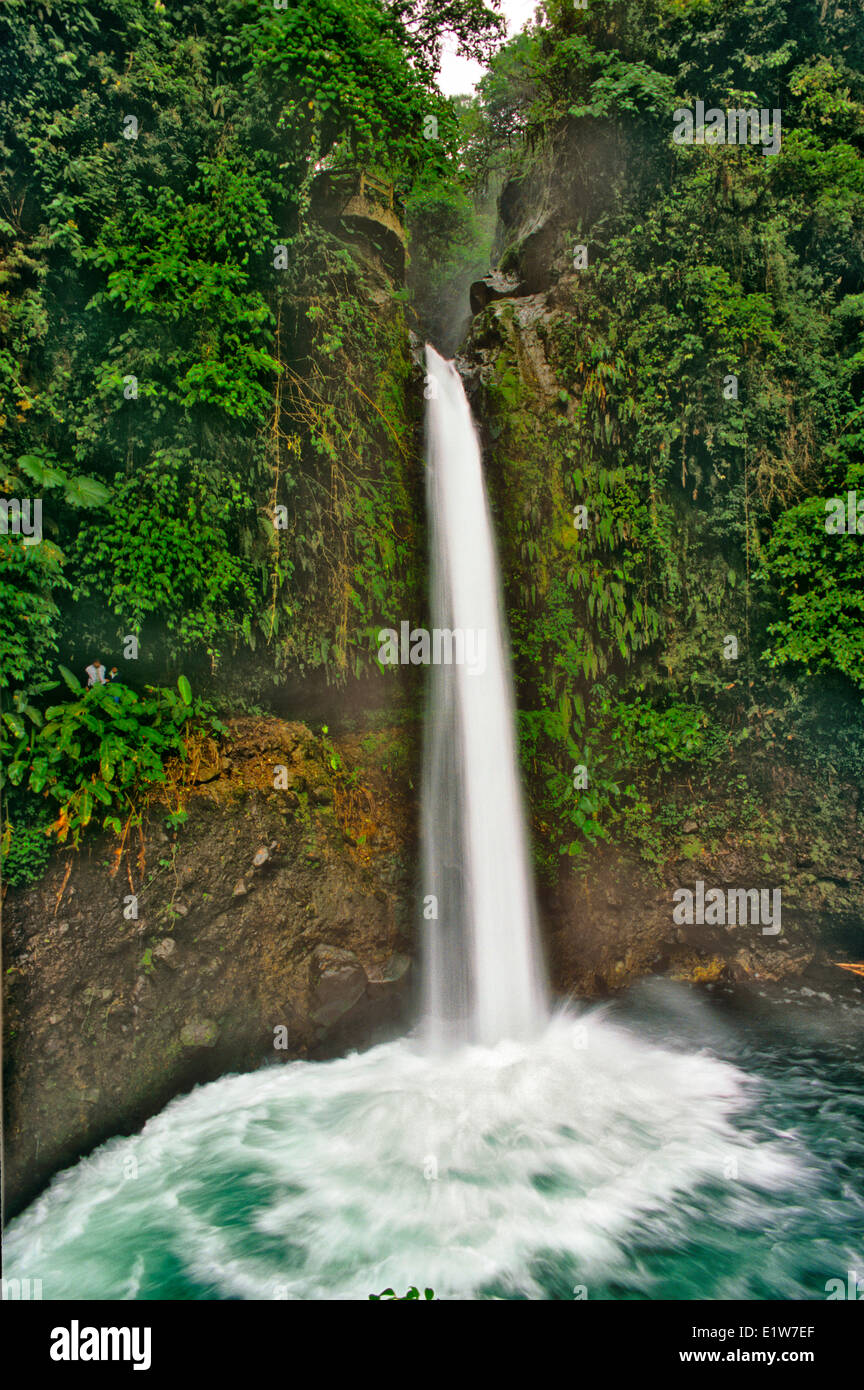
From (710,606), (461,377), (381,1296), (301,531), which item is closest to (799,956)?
(710,606)

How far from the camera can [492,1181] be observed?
224 inches

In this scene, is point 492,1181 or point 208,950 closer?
point 492,1181

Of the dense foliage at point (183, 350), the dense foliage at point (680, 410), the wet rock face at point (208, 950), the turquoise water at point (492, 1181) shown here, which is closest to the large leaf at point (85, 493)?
the dense foliage at point (183, 350)

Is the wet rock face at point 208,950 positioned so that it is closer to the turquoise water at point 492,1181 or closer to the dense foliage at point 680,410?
the turquoise water at point 492,1181

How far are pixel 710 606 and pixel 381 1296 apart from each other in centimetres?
807

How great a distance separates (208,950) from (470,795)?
3566mm

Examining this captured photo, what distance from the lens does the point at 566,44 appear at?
352 inches

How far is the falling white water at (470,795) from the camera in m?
8.17

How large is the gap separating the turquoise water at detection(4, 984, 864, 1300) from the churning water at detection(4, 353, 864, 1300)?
0.02 metres

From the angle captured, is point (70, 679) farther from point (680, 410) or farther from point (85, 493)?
point (680, 410)

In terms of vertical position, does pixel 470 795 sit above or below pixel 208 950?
above

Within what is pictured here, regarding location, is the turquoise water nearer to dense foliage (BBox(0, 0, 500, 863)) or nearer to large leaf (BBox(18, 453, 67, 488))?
dense foliage (BBox(0, 0, 500, 863))

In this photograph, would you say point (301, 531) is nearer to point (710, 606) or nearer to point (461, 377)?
point (461, 377)

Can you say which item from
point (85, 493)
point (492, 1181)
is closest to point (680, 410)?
point (85, 493)
